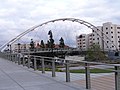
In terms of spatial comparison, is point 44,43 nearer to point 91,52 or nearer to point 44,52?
point 44,52

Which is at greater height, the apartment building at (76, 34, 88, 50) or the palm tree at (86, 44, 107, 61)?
the apartment building at (76, 34, 88, 50)

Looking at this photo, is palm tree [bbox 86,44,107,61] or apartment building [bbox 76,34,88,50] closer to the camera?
palm tree [bbox 86,44,107,61]

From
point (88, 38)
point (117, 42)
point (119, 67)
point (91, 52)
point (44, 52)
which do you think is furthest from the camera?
point (88, 38)

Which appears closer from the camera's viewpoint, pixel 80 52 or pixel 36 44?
pixel 80 52

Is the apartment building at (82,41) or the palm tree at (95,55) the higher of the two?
the apartment building at (82,41)

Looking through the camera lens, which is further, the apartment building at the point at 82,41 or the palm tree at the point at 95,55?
the apartment building at the point at 82,41

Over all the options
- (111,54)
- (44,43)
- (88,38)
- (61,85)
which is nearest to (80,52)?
(111,54)

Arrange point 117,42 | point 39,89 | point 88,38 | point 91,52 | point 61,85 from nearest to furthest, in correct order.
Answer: point 39,89 < point 61,85 < point 91,52 < point 117,42 < point 88,38

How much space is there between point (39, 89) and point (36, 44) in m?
156

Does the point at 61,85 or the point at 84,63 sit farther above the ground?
the point at 84,63

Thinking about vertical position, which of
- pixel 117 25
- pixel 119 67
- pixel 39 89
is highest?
pixel 117 25

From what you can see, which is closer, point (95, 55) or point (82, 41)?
point (95, 55)

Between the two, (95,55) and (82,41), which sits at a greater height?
(82,41)

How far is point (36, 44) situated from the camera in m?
164
